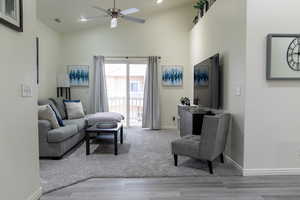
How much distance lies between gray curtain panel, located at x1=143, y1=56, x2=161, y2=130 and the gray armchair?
3.00 metres

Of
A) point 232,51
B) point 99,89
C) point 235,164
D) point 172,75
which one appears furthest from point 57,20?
point 235,164

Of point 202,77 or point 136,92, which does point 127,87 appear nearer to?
point 136,92

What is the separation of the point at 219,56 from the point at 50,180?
10.6 ft

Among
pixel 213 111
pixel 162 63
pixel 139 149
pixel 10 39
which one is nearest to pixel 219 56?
pixel 213 111

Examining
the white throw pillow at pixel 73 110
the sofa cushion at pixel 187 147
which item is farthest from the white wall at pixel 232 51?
the white throw pillow at pixel 73 110

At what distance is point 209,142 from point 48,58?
4571 millimetres

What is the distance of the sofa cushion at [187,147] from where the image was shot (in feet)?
9.29

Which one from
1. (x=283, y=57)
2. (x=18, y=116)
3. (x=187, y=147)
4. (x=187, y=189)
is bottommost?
(x=187, y=189)

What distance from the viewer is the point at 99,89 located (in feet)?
19.5

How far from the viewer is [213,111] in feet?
12.7

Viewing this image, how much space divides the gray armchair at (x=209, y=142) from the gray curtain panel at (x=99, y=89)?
3485mm

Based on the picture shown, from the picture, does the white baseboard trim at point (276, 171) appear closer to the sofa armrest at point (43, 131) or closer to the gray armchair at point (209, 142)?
the gray armchair at point (209, 142)

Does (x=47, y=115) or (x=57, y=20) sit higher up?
(x=57, y=20)

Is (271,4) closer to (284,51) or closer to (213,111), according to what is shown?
(284,51)
